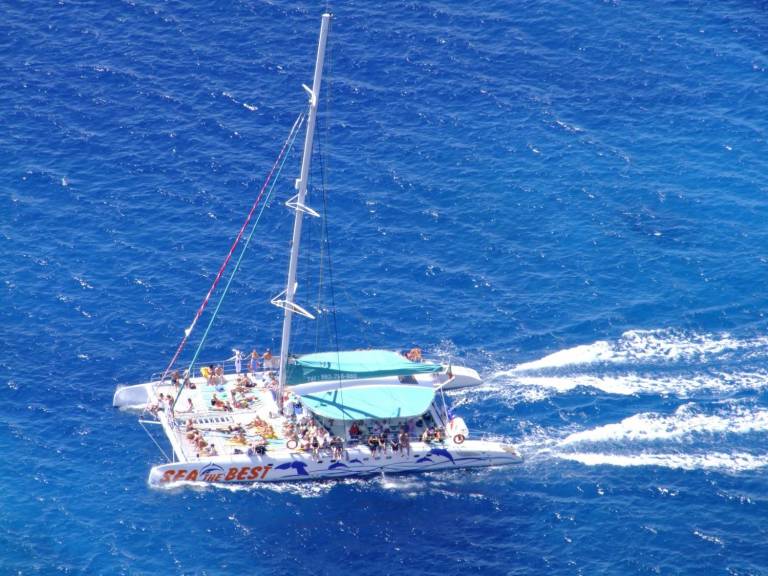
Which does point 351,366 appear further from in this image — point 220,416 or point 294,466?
point 220,416

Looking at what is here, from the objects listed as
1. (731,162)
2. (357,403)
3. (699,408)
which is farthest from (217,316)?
(731,162)

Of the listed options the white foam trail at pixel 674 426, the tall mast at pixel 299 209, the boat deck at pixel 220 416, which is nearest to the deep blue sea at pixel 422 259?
the white foam trail at pixel 674 426

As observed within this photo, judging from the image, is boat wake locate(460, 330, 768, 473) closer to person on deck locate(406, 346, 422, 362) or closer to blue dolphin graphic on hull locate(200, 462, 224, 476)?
person on deck locate(406, 346, 422, 362)

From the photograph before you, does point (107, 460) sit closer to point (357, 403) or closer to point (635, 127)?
point (357, 403)

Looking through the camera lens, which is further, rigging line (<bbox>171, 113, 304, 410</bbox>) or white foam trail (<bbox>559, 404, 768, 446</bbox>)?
rigging line (<bbox>171, 113, 304, 410</bbox>)

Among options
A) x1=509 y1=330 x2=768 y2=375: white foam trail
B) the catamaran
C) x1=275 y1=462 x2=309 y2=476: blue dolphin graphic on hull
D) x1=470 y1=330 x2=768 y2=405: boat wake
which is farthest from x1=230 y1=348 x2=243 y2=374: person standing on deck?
x1=509 y1=330 x2=768 y2=375: white foam trail

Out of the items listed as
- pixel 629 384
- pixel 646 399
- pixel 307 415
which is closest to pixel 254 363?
pixel 307 415

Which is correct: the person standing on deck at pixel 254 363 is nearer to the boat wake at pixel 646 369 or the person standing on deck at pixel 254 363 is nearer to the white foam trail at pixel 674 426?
the boat wake at pixel 646 369
